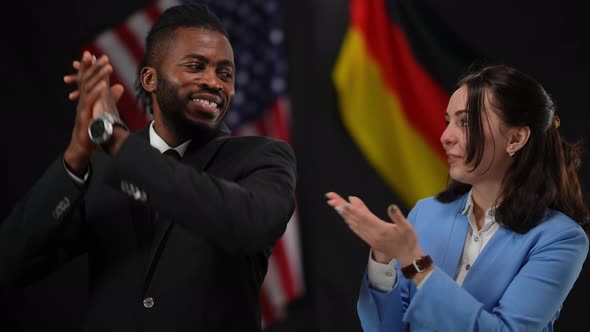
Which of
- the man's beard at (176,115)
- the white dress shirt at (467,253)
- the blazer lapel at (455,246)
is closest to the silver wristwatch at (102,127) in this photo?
the man's beard at (176,115)

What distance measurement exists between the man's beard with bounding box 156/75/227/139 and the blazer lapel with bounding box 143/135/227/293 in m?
0.03

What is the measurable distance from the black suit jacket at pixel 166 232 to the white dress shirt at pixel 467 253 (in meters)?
0.29

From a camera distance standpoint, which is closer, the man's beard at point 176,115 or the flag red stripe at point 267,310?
the man's beard at point 176,115

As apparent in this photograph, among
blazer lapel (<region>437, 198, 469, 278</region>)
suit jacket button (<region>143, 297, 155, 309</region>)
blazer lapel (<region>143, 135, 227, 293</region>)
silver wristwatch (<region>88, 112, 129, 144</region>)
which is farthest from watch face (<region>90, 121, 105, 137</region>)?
blazer lapel (<region>437, 198, 469, 278</region>)

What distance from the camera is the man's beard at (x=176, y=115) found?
1.61m

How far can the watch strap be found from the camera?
61.2 inches

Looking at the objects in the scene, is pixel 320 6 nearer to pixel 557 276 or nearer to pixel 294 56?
pixel 294 56

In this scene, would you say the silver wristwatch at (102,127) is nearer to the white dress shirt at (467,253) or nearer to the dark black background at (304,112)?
the white dress shirt at (467,253)

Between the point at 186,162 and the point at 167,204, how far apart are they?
0.97 feet

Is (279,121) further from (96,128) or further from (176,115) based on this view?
(96,128)

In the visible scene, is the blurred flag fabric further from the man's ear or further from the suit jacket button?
the suit jacket button

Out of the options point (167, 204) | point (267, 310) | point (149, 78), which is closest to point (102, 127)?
point (167, 204)

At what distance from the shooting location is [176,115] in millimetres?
1633

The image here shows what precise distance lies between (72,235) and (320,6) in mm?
2312
